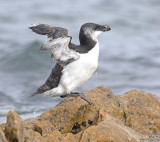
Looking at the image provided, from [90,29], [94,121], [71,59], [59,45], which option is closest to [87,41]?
[90,29]

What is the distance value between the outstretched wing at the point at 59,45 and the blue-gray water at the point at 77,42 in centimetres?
249

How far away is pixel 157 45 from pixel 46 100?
6.72 m

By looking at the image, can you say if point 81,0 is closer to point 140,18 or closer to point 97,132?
point 140,18

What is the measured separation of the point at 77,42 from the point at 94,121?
10433mm

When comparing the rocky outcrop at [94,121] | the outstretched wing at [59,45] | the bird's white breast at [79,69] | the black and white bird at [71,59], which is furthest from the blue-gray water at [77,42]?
the rocky outcrop at [94,121]

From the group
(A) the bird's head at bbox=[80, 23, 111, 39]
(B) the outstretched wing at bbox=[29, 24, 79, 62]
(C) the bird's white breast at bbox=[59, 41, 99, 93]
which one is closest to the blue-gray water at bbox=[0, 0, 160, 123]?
(C) the bird's white breast at bbox=[59, 41, 99, 93]

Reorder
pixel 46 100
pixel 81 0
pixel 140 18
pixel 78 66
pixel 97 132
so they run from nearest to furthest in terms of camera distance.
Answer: pixel 97 132 < pixel 78 66 < pixel 46 100 < pixel 140 18 < pixel 81 0

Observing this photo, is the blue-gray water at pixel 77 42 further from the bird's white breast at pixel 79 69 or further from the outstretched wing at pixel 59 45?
the outstretched wing at pixel 59 45

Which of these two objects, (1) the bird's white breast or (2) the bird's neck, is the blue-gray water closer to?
(1) the bird's white breast

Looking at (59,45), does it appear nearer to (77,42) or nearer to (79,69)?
(79,69)

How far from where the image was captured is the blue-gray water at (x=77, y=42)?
1270 centimetres

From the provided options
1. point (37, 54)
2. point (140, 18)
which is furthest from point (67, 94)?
point (140, 18)

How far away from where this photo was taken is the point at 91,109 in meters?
6.42

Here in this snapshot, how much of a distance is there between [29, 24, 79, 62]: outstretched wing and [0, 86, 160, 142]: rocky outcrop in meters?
0.62
